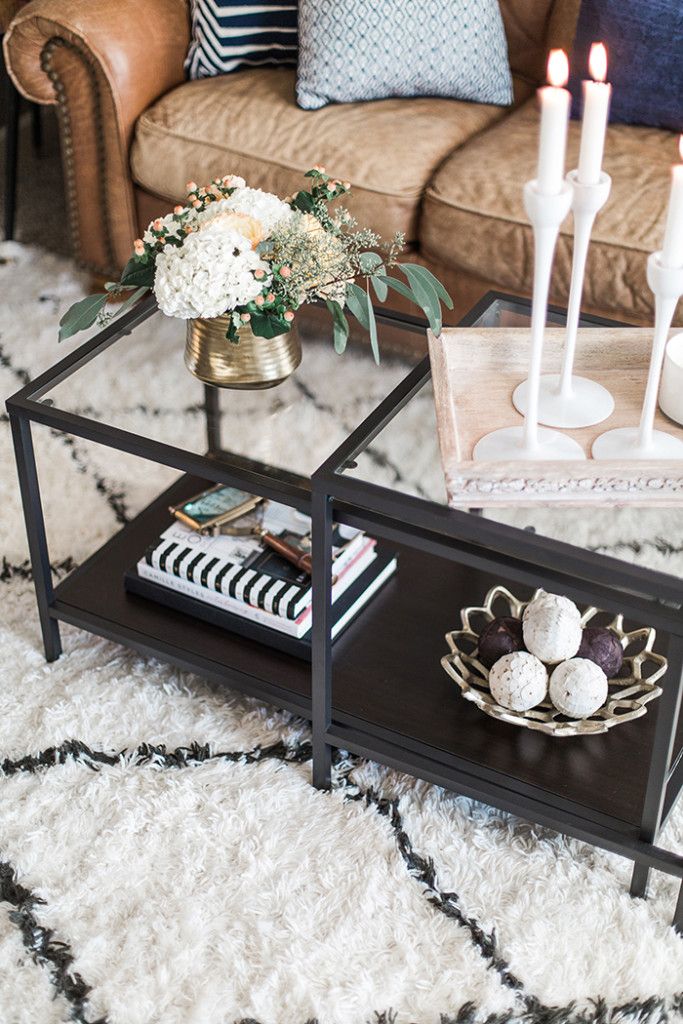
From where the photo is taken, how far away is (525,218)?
2049mm

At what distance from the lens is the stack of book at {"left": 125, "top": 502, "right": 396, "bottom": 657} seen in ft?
5.24

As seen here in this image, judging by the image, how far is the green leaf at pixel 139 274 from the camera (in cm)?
151

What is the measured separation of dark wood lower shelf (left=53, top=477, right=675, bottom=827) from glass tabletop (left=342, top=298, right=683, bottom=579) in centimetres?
34

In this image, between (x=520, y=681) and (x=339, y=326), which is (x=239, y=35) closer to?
(x=339, y=326)

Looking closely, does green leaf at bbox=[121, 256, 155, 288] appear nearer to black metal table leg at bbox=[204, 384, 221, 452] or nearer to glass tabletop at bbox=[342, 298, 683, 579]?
black metal table leg at bbox=[204, 384, 221, 452]

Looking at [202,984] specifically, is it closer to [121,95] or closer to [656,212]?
[656,212]

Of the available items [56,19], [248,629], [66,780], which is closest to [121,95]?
[56,19]

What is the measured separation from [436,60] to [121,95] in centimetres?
62

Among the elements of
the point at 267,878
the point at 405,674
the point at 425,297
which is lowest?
the point at 267,878

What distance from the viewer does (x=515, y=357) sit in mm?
1455

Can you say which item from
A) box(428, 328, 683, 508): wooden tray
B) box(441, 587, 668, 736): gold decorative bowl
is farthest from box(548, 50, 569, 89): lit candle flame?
box(441, 587, 668, 736): gold decorative bowl

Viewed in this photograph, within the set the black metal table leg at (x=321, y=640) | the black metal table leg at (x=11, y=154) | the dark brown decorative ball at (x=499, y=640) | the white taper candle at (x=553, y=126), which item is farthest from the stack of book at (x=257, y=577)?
the black metal table leg at (x=11, y=154)

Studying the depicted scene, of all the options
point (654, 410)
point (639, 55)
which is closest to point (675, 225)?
point (654, 410)

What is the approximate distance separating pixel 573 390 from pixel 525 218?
76 centimetres
